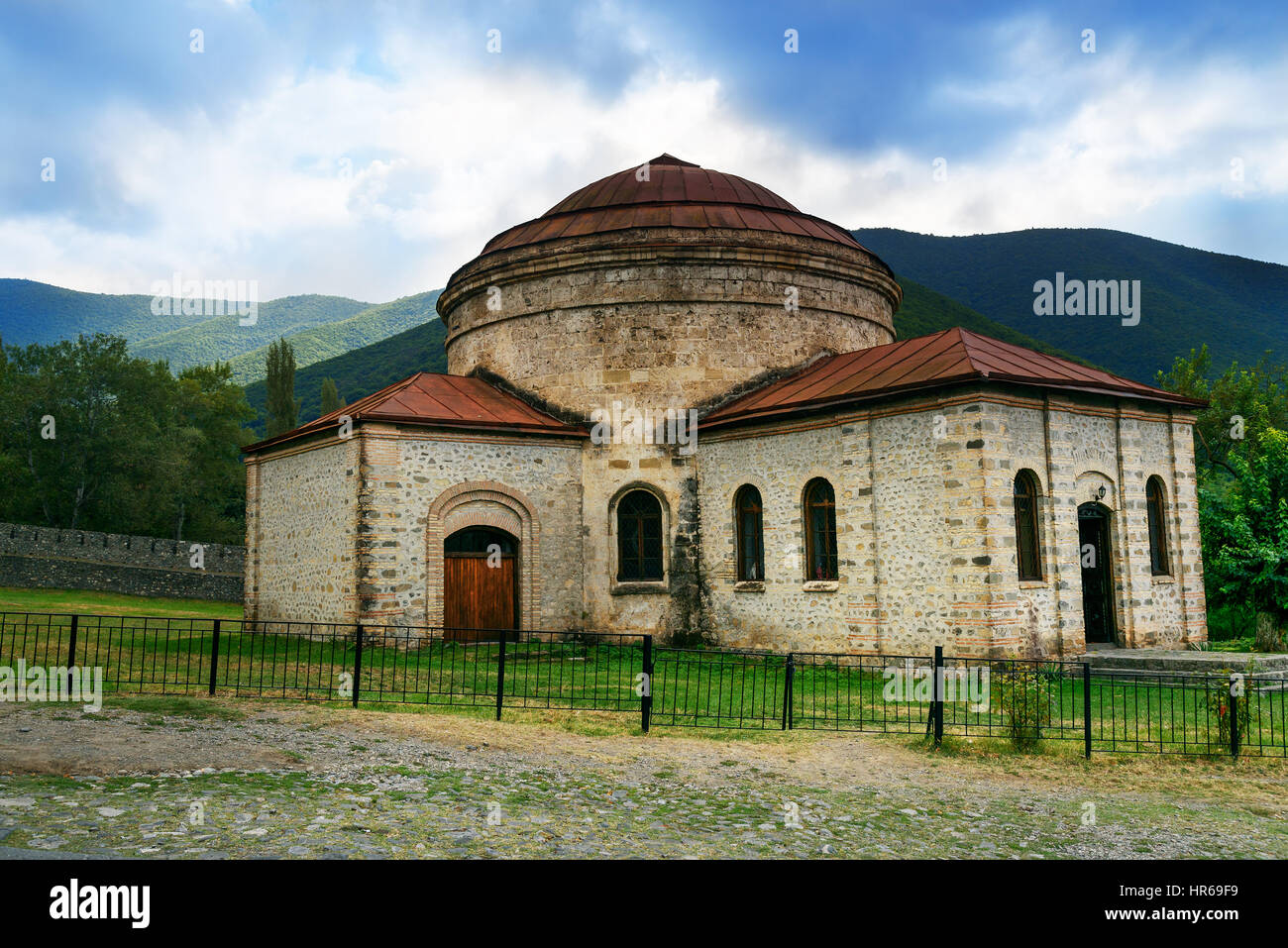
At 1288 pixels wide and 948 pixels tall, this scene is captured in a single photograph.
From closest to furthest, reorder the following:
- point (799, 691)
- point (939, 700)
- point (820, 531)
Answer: point (939, 700)
point (799, 691)
point (820, 531)

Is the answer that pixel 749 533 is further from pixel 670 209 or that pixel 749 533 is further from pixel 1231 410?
pixel 1231 410

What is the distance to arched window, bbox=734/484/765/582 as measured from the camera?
722 inches

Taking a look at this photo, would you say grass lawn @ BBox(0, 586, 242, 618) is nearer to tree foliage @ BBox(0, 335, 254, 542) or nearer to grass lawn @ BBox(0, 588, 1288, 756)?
grass lawn @ BBox(0, 588, 1288, 756)

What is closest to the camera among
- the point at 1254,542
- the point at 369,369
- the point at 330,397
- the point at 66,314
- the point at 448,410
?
the point at 1254,542

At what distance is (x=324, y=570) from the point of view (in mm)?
18422

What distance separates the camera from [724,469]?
18.8 metres

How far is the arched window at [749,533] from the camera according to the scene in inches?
722

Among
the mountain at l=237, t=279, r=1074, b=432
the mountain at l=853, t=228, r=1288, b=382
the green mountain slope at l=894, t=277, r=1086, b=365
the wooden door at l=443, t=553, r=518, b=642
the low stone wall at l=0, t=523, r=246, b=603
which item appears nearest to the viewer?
the wooden door at l=443, t=553, r=518, b=642

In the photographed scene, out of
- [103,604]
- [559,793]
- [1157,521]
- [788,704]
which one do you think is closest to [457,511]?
[788,704]

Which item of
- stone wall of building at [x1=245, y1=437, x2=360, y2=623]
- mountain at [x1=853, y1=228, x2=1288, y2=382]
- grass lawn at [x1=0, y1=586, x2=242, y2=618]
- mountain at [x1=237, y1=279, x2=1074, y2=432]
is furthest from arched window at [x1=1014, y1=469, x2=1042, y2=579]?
mountain at [x1=853, y1=228, x2=1288, y2=382]

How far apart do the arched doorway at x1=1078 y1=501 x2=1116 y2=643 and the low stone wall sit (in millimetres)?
28134

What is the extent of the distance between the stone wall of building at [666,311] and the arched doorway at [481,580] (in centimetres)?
330

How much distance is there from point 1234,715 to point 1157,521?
888cm
